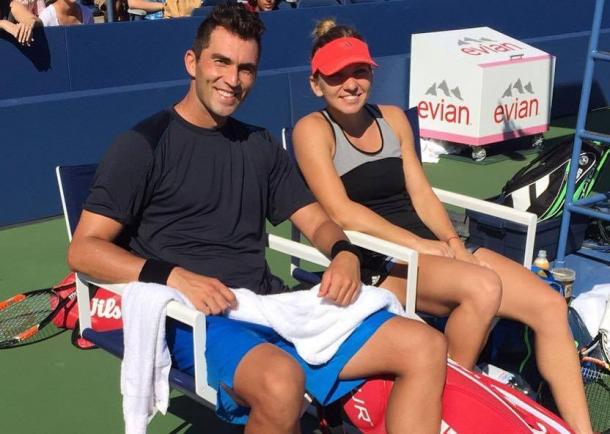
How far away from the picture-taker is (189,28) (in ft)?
22.4

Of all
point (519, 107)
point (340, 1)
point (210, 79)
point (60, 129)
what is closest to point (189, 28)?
point (60, 129)

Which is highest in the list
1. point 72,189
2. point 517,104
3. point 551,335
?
point 72,189

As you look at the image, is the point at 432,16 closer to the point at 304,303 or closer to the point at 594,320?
the point at 594,320

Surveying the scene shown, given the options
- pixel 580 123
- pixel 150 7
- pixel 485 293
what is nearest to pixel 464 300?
pixel 485 293

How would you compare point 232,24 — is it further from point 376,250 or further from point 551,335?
point 551,335

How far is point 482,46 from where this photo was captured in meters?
7.52

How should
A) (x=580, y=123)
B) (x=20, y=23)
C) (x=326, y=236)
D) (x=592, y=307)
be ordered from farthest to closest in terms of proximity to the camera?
(x=20, y=23), (x=580, y=123), (x=592, y=307), (x=326, y=236)

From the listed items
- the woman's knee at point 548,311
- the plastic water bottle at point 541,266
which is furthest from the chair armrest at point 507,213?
the woman's knee at point 548,311

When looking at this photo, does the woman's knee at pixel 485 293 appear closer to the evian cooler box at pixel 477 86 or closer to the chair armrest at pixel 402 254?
the chair armrest at pixel 402 254

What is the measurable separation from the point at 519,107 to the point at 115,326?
5151 millimetres

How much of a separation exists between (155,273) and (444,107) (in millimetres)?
4990

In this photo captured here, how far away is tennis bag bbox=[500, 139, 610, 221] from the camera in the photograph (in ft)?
16.6

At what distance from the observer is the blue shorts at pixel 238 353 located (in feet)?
8.52

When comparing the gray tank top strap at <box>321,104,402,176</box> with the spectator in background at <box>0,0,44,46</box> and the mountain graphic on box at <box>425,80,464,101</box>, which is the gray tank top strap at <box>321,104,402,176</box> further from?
the mountain graphic on box at <box>425,80,464,101</box>
